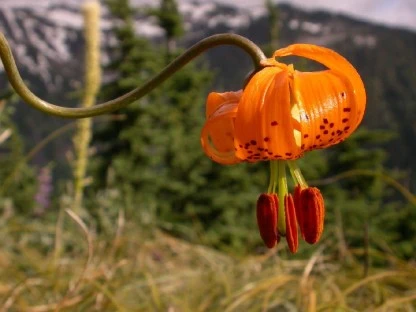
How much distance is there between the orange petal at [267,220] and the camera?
0.75 metres

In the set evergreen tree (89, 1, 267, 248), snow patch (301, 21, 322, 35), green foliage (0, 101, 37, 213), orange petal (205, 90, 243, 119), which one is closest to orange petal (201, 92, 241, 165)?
orange petal (205, 90, 243, 119)

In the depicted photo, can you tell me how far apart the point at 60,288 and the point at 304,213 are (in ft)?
3.50

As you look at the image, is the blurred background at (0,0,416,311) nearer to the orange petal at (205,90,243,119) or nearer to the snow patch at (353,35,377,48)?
the orange petal at (205,90,243,119)

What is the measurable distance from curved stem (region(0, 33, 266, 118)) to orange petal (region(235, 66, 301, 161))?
0.08ft

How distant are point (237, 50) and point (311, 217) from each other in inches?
4763

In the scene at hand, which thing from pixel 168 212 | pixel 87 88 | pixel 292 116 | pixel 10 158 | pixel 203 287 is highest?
pixel 292 116

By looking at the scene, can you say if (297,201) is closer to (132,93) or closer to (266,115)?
(266,115)

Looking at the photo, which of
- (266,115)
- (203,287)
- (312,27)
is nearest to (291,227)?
(266,115)

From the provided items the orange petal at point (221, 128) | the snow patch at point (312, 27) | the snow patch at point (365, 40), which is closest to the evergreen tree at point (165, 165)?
the orange petal at point (221, 128)

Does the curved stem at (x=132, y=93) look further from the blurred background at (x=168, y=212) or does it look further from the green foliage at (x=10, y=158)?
the green foliage at (x=10, y=158)

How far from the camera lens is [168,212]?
26.3 ft

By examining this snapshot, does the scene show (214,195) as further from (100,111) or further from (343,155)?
(100,111)

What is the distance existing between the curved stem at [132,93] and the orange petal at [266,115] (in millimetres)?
24

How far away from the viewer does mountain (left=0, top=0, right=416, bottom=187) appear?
338 feet
